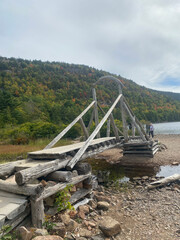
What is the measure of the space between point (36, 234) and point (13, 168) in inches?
96.3

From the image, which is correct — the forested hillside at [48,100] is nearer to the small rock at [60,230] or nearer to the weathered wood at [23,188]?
the weathered wood at [23,188]

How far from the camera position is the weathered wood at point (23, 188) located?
3.48 meters

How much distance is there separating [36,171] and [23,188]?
1.79 feet

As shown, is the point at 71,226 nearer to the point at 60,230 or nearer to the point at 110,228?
the point at 60,230

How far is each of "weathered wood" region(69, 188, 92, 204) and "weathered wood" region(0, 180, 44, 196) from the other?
66.2 inches

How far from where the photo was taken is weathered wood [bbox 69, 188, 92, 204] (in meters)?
4.94

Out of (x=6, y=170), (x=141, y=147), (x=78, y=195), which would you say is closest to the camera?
(x=6, y=170)

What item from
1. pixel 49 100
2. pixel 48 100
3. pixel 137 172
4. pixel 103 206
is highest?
pixel 49 100

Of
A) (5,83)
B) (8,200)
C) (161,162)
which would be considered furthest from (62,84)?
(8,200)

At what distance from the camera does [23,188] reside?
3586 mm

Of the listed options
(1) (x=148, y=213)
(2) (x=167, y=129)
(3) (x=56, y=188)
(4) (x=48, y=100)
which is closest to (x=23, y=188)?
(3) (x=56, y=188)

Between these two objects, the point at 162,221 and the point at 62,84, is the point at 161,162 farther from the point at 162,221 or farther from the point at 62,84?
the point at 62,84

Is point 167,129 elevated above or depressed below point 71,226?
below

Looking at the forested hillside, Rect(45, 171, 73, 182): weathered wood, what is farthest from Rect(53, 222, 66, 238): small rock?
the forested hillside
